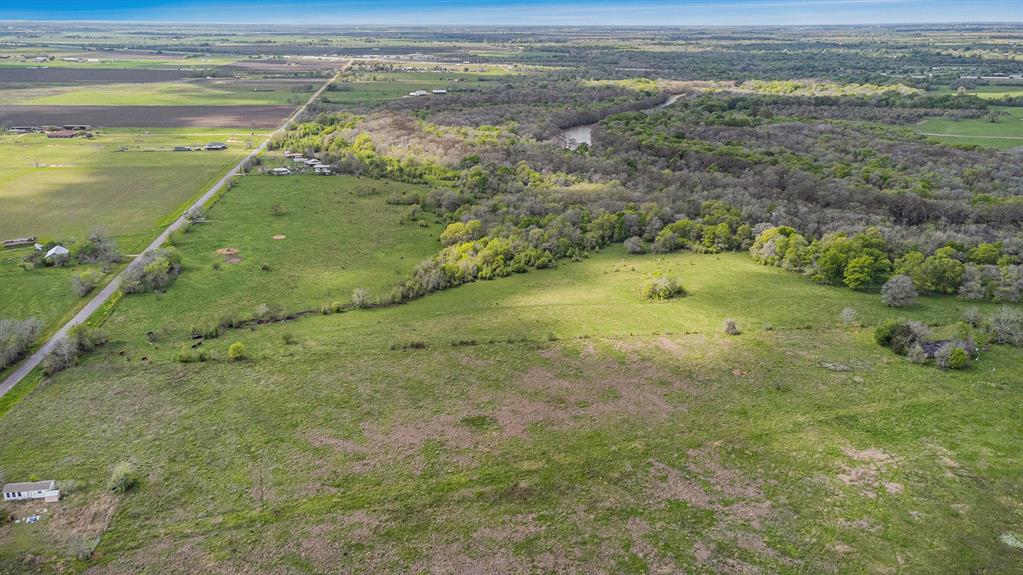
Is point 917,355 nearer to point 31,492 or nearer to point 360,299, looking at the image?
point 360,299

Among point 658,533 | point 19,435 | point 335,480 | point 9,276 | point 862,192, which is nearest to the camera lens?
point 658,533

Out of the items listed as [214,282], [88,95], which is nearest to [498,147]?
[214,282]

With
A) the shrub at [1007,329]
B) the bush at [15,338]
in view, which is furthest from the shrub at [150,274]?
the shrub at [1007,329]

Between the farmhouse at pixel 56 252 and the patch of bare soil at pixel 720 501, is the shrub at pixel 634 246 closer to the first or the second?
the patch of bare soil at pixel 720 501

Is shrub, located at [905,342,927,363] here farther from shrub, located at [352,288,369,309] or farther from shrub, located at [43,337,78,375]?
shrub, located at [43,337,78,375]

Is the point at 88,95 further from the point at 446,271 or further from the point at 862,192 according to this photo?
the point at 862,192
